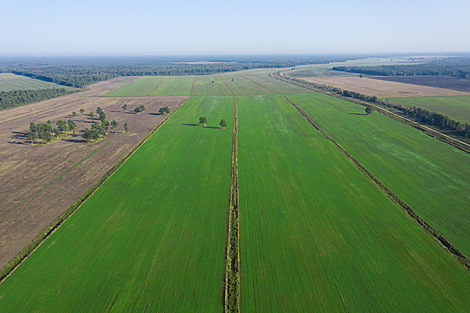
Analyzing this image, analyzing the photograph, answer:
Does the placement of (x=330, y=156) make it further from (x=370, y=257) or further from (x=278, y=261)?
(x=278, y=261)

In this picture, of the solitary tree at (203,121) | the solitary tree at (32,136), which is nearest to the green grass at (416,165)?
the solitary tree at (203,121)

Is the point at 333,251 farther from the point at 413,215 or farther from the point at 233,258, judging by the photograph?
the point at 413,215

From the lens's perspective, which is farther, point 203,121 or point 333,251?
point 203,121

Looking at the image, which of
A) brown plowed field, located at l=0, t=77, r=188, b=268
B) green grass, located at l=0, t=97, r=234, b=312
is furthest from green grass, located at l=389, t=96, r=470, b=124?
brown plowed field, located at l=0, t=77, r=188, b=268

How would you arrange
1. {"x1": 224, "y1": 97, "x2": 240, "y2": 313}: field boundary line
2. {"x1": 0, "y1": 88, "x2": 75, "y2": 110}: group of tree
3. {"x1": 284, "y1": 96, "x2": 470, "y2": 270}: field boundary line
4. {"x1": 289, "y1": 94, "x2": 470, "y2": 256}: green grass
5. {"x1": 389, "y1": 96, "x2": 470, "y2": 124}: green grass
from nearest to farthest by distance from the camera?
1. {"x1": 224, "y1": 97, "x2": 240, "y2": 313}: field boundary line
2. {"x1": 284, "y1": 96, "x2": 470, "y2": 270}: field boundary line
3. {"x1": 289, "y1": 94, "x2": 470, "y2": 256}: green grass
4. {"x1": 389, "y1": 96, "x2": 470, "y2": 124}: green grass
5. {"x1": 0, "y1": 88, "x2": 75, "y2": 110}: group of tree

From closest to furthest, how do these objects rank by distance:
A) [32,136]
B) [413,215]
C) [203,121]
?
[413,215] < [32,136] < [203,121]

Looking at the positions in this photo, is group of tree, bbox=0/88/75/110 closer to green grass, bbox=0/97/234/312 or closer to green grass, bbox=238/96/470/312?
green grass, bbox=0/97/234/312

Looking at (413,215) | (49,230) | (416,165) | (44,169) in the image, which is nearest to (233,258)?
(49,230)
